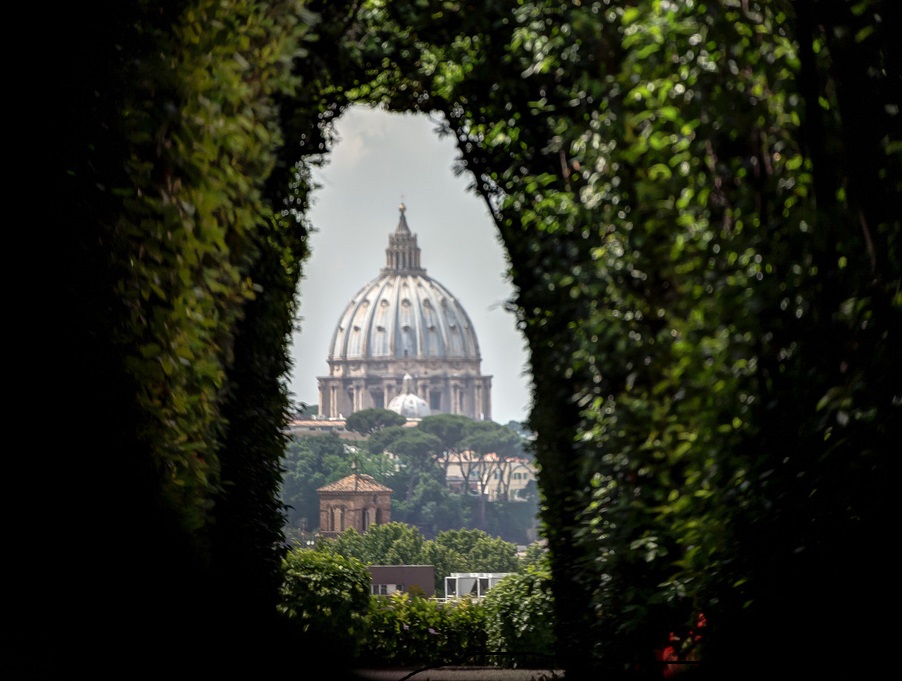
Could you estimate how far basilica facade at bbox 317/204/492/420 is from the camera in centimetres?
16075

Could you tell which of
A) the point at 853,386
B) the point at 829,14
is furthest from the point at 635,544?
the point at 829,14

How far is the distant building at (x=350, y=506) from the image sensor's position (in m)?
87.7

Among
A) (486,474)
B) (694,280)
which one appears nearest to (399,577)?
(694,280)

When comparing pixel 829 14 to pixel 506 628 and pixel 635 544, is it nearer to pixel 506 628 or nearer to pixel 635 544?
pixel 635 544

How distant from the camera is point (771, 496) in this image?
394cm

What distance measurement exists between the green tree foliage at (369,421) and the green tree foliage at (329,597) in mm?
123817

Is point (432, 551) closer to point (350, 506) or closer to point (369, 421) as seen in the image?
point (350, 506)

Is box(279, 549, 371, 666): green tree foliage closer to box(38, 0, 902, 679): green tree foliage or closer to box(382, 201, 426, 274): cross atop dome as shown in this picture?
box(38, 0, 902, 679): green tree foliage

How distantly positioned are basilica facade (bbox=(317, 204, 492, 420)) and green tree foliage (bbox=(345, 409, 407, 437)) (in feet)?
52.3

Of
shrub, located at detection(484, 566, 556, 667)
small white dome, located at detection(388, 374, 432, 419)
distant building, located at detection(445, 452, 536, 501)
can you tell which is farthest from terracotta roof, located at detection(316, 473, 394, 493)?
shrub, located at detection(484, 566, 556, 667)

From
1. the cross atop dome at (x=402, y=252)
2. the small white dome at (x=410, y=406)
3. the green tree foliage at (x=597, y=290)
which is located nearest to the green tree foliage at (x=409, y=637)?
the green tree foliage at (x=597, y=290)

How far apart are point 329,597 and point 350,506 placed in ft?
247

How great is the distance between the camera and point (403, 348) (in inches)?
6393

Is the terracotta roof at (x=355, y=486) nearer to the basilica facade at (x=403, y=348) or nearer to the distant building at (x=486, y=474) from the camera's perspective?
the distant building at (x=486, y=474)
